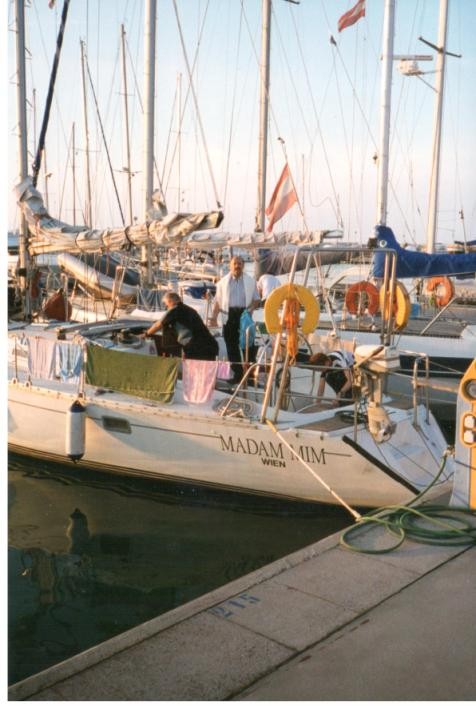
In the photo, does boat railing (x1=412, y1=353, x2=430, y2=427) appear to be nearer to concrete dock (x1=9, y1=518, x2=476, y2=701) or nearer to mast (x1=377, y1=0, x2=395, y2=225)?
concrete dock (x1=9, y1=518, x2=476, y2=701)

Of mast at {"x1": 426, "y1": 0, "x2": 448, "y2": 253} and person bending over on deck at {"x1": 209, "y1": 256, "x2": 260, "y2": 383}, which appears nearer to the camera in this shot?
person bending over on deck at {"x1": 209, "y1": 256, "x2": 260, "y2": 383}

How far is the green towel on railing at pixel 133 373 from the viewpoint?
813 centimetres

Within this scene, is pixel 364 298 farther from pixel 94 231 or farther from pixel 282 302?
pixel 282 302

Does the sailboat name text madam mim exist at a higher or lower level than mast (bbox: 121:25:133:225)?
lower

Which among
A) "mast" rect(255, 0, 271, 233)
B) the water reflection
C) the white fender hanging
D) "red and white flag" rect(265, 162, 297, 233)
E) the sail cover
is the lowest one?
the water reflection

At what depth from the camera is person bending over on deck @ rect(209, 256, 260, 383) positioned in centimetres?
927

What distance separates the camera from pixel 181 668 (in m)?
3.30

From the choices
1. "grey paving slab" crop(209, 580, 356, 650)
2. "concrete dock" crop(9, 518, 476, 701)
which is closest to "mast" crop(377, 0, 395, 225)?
"concrete dock" crop(9, 518, 476, 701)

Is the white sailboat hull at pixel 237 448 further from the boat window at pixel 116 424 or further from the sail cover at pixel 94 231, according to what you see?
the sail cover at pixel 94 231

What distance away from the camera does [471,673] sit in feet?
10.6

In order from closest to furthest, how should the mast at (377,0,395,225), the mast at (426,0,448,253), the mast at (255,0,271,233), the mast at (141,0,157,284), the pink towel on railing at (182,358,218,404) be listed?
the pink towel on railing at (182,358,218,404) < the mast at (141,0,157,284) < the mast at (377,0,395,225) < the mast at (255,0,271,233) < the mast at (426,0,448,253)

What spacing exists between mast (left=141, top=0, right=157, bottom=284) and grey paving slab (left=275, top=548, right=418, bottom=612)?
8497 millimetres

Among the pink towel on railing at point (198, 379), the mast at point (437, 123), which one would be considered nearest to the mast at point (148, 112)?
the pink towel on railing at point (198, 379)

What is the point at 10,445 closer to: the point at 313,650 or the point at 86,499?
the point at 86,499
